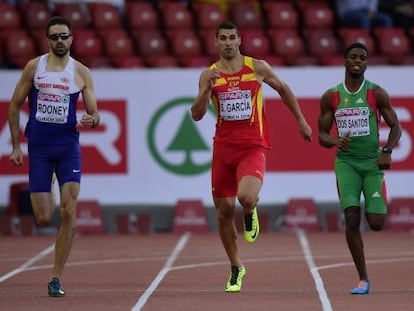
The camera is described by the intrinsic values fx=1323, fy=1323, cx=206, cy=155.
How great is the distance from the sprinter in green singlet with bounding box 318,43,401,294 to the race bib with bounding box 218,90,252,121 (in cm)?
83

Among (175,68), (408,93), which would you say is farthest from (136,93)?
(408,93)

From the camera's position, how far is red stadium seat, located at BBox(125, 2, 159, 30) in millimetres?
22031

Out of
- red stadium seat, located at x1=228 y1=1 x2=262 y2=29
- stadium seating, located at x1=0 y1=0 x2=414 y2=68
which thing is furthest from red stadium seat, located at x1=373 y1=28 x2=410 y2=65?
red stadium seat, located at x1=228 y1=1 x2=262 y2=29

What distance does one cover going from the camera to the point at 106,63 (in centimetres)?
2100

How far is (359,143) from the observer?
1197 centimetres

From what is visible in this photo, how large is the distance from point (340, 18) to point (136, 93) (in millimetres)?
4575

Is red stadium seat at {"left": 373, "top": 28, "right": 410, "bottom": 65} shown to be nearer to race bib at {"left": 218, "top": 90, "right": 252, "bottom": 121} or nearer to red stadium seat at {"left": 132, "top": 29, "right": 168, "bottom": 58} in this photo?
red stadium seat at {"left": 132, "top": 29, "right": 168, "bottom": 58}

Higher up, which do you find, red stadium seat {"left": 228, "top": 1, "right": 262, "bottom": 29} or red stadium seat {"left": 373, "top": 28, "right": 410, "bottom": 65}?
red stadium seat {"left": 228, "top": 1, "right": 262, "bottom": 29}

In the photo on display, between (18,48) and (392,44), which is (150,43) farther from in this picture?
(392,44)

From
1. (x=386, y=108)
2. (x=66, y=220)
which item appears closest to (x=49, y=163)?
(x=66, y=220)

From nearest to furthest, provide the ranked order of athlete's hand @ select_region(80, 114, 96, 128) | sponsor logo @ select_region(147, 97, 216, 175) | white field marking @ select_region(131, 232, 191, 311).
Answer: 1. white field marking @ select_region(131, 232, 191, 311)
2. athlete's hand @ select_region(80, 114, 96, 128)
3. sponsor logo @ select_region(147, 97, 216, 175)

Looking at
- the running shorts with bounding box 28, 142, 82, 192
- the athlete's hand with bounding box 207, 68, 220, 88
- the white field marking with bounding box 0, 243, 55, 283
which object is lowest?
the white field marking with bounding box 0, 243, 55, 283

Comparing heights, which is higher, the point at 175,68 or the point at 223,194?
the point at 175,68

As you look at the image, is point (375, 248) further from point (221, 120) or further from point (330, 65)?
point (221, 120)
